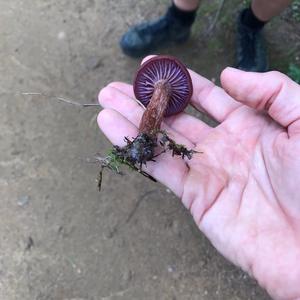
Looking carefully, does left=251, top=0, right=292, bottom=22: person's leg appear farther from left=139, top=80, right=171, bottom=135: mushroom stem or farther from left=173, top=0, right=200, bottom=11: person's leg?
left=139, top=80, right=171, bottom=135: mushroom stem

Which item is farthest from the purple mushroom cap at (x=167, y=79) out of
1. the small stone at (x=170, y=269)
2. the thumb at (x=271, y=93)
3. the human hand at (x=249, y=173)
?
the small stone at (x=170, y=269)

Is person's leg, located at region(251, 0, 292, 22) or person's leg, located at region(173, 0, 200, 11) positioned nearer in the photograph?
person's leg, located at region(251, 0, 292, 22)

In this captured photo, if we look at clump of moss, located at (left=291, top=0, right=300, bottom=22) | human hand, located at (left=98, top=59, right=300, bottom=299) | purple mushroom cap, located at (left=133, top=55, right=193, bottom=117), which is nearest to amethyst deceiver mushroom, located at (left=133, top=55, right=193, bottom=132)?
purple mushroom cap, located at (left=133, top=55, right=193, bottom=117)

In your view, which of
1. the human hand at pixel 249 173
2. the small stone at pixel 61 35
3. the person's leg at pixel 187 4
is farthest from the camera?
the small stone at pixel 61 35

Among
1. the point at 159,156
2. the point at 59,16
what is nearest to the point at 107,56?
the point at 59,16

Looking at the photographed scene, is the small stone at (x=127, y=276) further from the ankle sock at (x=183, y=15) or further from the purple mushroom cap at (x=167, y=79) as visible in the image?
the ankle sock at (x=183, y=15)

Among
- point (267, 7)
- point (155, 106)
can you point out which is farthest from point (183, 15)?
point (155, 106)
